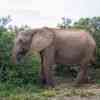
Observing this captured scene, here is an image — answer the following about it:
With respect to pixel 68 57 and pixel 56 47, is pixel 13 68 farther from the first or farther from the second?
pixel 68 57

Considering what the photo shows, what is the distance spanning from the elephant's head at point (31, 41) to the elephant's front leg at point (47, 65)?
0.45 feet

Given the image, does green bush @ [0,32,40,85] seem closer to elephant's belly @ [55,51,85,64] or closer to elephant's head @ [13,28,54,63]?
elephant's head @ [13,28,54,63]

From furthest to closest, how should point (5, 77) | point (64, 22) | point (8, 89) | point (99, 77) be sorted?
point (64, 22) → point (99, 77) → point (5, 77) → point (8, 89)

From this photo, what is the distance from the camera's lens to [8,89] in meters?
9.25

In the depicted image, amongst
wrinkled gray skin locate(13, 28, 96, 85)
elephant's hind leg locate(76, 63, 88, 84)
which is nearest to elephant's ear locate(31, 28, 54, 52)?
wrinkled gray skin locate(13, 28, 96, 85)

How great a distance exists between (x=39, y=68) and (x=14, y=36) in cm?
113

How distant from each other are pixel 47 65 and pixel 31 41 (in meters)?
0.70

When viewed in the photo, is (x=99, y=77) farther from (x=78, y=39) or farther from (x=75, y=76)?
(x=78, y=39)

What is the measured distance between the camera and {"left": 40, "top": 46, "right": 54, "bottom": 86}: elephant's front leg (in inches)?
398

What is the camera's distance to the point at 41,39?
10.3m

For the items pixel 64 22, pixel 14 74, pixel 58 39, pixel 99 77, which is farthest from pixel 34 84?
pixel 64 22

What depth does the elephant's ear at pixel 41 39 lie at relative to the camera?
10242mm

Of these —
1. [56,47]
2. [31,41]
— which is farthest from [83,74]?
[31,41]

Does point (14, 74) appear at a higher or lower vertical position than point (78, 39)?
lower
